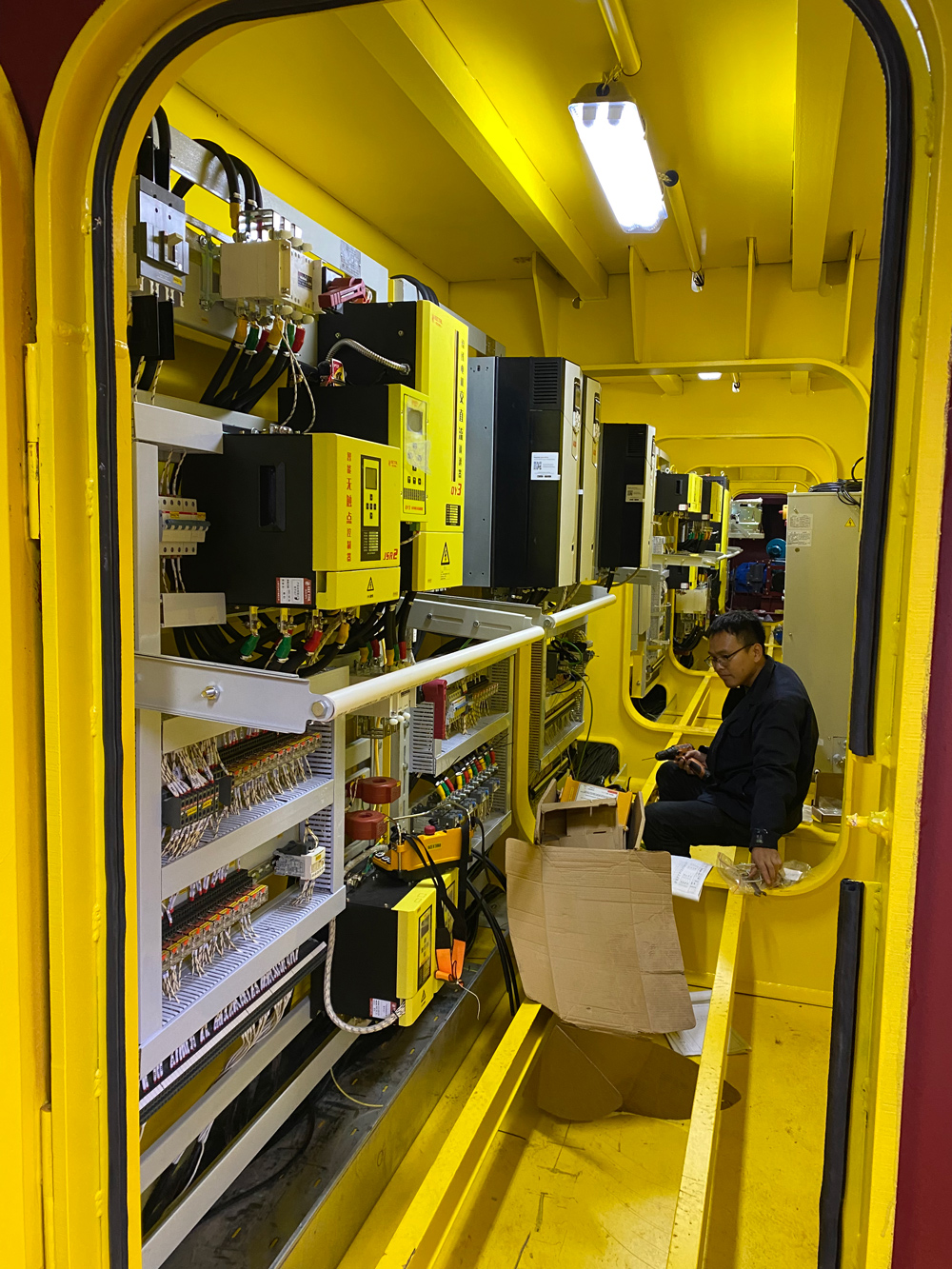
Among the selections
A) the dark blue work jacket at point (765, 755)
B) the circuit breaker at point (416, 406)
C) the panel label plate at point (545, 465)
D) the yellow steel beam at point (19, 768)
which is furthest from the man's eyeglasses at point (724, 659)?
the yellow steel beam at point (19, 768)

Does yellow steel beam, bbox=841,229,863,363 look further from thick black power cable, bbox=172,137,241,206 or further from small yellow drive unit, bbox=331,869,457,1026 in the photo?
small yellow drive unit, bbox=331,869,457,1026

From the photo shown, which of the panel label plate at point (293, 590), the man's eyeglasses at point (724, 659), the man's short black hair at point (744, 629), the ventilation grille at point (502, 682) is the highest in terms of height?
the panel label plate at point (293, 590)

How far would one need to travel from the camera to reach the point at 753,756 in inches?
144

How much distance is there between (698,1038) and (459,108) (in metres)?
3.32

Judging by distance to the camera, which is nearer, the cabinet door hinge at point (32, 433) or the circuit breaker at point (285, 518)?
the cabinet door hinge at point (32, 433)

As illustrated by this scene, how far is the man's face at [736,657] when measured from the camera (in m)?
3.89

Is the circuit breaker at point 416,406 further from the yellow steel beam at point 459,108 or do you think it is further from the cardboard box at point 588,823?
the cardboard box at point 588,823

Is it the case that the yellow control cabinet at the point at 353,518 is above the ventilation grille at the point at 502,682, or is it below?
above

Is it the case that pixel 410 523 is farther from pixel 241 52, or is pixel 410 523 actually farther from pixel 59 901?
pixel 241 52

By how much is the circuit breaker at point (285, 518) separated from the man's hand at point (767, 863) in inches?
92.2

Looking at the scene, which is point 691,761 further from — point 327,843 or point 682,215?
point 682,215

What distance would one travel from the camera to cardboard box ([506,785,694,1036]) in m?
2.46

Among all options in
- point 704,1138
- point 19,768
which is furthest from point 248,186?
point 704,1138

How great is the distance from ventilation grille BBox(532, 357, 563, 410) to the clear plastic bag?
→ 2.00 meters
